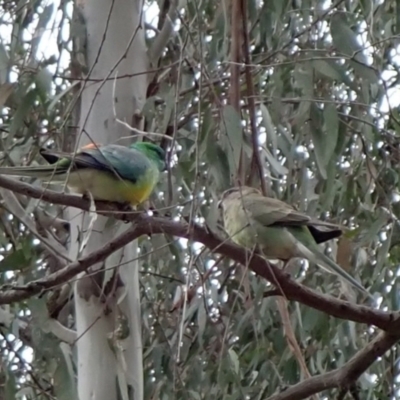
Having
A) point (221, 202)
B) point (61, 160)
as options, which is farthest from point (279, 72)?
point (61, 160)

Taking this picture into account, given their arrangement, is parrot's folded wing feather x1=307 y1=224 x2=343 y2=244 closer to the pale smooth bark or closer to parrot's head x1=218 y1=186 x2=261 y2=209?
parrot's head x1=218 y1=186 x2=261 y2=209

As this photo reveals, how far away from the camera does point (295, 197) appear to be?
2334 millimetres

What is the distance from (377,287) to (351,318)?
23.2 inches

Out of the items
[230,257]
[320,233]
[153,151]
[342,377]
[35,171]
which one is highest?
[153,151]

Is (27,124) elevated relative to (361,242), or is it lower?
elevated

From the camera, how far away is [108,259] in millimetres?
1955

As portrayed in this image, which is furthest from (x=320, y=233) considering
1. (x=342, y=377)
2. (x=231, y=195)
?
(x=342, y=377)

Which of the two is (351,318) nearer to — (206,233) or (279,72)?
(206,233)

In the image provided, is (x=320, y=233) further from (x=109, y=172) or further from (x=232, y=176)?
(x=109, y=172)

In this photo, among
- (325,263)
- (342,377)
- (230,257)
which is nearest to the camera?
(230,257)

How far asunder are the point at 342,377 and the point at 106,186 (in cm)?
69

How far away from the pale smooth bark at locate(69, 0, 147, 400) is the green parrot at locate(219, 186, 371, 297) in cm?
26

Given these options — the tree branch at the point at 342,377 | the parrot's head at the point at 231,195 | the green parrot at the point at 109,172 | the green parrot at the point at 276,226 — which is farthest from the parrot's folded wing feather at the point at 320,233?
the green parrot at the point at 109,172

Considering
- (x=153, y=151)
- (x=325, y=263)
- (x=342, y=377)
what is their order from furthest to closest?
(x=153, y=151) → (x=325, y=263) → (x=342, y=377)
